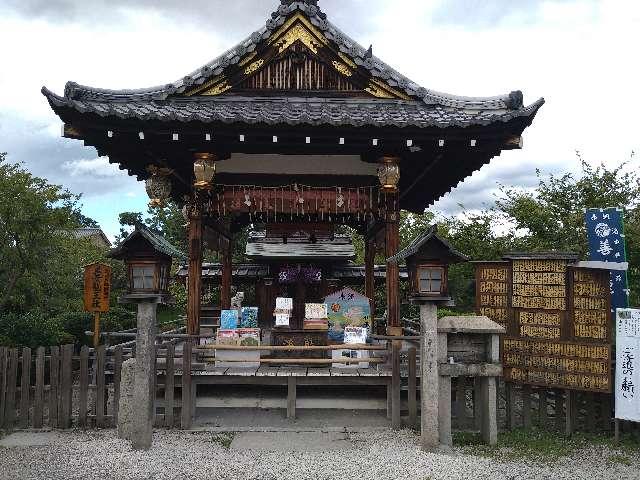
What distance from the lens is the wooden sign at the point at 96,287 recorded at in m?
11.1

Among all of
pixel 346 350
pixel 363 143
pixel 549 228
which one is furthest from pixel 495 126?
pixel 549 228

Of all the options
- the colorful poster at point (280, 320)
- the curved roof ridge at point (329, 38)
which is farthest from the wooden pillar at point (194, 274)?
the curved roof ridge at point (329, 38)

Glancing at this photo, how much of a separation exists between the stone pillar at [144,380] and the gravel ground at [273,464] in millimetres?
216

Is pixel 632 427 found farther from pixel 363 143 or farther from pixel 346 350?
pixel 363 143

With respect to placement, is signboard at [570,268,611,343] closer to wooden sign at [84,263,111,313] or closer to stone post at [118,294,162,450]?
stone post at [118,294,162,450]

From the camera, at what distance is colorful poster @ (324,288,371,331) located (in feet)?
→ 30.8

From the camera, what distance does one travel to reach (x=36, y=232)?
13.2 meters

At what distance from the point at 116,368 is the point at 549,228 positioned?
52.7 ft

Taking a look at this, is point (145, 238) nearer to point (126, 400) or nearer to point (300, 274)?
point (126, 400)

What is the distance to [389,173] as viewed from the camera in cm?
815

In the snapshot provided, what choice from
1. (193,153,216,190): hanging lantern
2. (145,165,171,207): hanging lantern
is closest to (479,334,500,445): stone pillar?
(193,153,216,190): hanging lantern

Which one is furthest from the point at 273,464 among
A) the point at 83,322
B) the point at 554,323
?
the point at 83,322

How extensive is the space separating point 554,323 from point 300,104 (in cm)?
566

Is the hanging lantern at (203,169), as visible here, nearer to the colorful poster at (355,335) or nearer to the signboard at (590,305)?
the colorful poster at (355,335)
